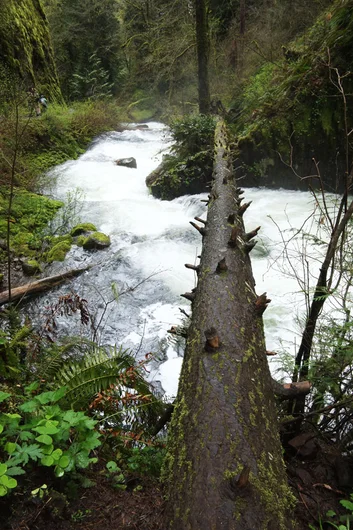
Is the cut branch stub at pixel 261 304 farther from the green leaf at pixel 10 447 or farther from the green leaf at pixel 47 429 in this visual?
the green leaf at pixel 10 447

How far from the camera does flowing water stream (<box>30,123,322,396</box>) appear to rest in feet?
16.2

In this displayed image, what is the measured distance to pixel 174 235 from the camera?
26.6ft

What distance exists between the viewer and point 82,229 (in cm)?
845

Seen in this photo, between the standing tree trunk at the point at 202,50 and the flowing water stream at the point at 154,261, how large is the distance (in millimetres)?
3518

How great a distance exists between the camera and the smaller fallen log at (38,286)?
5.56 meters

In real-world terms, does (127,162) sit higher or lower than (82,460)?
higher

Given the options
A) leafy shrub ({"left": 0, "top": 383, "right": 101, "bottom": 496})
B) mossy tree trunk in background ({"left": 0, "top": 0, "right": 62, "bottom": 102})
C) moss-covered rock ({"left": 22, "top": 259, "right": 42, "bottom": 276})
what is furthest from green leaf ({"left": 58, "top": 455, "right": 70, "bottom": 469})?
mossy tree trunk in background ({"left": 0, "top": 0, "right": 62, "bottom": 102})

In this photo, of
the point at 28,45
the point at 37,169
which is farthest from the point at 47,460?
the point at 28,45

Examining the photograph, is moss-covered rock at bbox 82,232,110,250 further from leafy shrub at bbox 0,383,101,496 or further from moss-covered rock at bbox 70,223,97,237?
leafy shrub at bbox 0,383,101,496

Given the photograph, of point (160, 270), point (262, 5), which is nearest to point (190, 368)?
point (160, 270)

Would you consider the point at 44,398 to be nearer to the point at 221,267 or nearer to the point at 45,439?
the point at 45,439

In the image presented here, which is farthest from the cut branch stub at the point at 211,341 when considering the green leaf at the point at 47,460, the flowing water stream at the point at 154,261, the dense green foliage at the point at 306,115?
the dense green foliage at the point at 306,115

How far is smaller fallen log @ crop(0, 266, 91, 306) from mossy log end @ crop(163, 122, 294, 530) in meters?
4.11

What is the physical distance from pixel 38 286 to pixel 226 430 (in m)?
5.41
